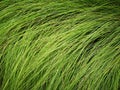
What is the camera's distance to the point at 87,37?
1.68 meters

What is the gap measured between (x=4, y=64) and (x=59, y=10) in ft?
1.84

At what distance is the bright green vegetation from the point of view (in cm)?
155


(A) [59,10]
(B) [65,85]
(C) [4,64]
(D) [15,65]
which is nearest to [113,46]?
(B) [65,85]

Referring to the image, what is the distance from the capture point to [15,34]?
1840 millimetres

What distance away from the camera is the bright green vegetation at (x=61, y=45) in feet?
5.08

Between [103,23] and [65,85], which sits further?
[103,23]

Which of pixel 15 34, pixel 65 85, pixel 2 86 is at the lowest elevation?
pixel 2 86

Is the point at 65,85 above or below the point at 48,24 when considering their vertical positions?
below

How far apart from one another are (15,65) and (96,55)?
54cm

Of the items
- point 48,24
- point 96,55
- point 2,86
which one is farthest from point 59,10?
point 2,86

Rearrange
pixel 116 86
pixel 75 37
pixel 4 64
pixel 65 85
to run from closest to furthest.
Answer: pixel 116 86, pixel 65 85, pixel 75 37, pixel 4 64

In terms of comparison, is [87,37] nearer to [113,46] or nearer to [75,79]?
[113,46]

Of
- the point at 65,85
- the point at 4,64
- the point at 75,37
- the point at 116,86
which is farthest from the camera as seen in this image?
the point at 4,64

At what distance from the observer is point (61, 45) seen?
166 centimetres
